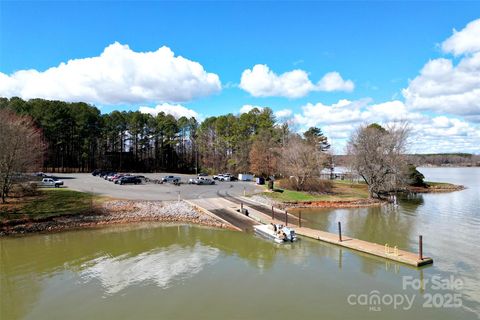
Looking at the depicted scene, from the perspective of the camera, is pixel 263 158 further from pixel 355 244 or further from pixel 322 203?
pixel 355 244

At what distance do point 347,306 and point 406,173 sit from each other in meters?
47.8

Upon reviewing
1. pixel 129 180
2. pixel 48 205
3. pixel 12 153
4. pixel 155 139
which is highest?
pixel 155 139

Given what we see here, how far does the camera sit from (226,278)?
18.9 meters

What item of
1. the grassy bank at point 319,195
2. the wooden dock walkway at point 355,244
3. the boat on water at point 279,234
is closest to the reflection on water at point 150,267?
the boat on water at point 279,234

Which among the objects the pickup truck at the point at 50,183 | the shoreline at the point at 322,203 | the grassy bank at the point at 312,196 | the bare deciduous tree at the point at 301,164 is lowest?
the shoreline at the point at 322,203

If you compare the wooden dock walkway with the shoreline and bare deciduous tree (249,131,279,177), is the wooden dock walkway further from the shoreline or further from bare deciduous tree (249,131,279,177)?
bare deciduous tree (249,131,279,177)

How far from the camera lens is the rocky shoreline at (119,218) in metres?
30.4

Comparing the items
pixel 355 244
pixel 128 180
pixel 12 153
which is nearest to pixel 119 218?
pixel 12 153

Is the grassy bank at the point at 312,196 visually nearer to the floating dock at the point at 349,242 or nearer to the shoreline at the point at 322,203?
the shoreline at the point at 322,203

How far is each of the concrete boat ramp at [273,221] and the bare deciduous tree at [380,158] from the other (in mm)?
19247

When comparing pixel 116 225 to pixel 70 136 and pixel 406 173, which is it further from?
pixel 70 136

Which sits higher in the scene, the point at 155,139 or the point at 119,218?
the point at 155,139

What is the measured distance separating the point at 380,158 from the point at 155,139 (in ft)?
206

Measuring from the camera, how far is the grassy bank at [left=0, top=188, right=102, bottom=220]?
107 ft
